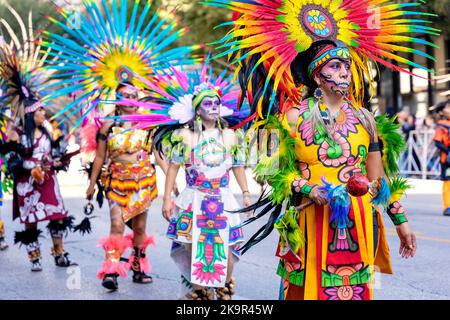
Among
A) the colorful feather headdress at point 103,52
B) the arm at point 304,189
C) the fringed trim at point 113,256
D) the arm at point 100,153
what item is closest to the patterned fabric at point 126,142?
the arm at point 100,153

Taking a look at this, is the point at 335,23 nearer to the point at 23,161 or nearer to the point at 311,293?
the point at 311,293

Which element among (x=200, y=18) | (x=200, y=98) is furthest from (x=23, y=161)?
(x=200, y=18)

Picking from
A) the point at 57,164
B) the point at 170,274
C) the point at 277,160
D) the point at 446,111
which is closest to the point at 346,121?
the point at 277,160

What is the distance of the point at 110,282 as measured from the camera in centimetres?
760

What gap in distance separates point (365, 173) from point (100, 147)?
3.92 meters

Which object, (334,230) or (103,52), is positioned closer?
(334,230)

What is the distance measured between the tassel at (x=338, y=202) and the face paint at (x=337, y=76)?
1.75 feet

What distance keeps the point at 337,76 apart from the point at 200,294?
2622 millimetres

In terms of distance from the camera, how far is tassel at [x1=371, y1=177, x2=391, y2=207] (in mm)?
4469

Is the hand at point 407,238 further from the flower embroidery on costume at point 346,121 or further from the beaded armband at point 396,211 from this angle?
the flower embroidery on costume at point 346,121

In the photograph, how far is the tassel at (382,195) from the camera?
4469mm

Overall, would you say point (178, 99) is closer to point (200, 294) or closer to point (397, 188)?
point (200, 294)

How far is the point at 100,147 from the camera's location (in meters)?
8.03

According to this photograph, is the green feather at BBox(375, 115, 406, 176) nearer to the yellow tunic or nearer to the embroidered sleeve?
the yellow tunic
